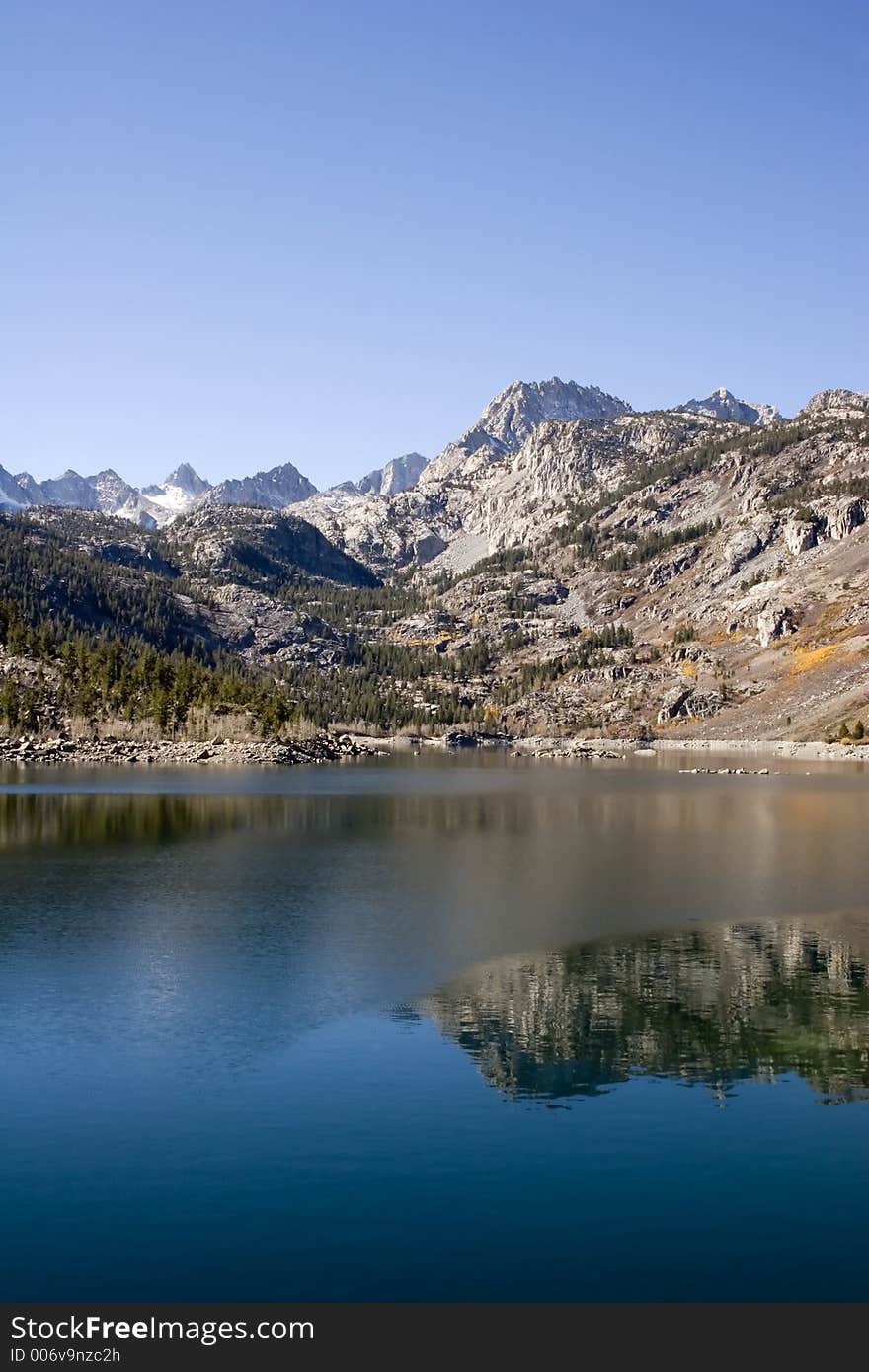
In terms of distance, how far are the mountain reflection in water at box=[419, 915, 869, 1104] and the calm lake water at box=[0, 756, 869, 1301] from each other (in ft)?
0.62

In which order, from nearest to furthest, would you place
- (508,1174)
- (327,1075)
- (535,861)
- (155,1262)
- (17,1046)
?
(155,1262) < (508,1174) < (327,1075) < (17,1046) < (535,861)

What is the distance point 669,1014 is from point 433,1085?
13255 millimetres

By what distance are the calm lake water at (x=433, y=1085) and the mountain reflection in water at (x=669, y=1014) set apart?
0.19m

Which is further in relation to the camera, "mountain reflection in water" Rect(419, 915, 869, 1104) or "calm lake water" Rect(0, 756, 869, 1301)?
"mountain reflection in water" Rect(419, 915, 869, 1104)

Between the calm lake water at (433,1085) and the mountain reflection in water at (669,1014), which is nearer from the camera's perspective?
the calm lake water at (433,1085)

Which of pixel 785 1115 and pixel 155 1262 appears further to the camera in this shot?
pixel 785 1115

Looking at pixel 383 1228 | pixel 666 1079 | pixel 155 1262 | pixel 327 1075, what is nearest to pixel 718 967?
pixel 666 1079

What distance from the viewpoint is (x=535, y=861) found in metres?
91.6

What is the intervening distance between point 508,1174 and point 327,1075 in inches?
374

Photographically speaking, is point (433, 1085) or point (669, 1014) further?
point (669, 1014)

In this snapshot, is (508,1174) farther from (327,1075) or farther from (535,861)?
(535,861)

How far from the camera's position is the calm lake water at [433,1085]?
26422 millimetres

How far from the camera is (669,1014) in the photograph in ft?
152

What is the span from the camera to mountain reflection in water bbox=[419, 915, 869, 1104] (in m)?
39.5
